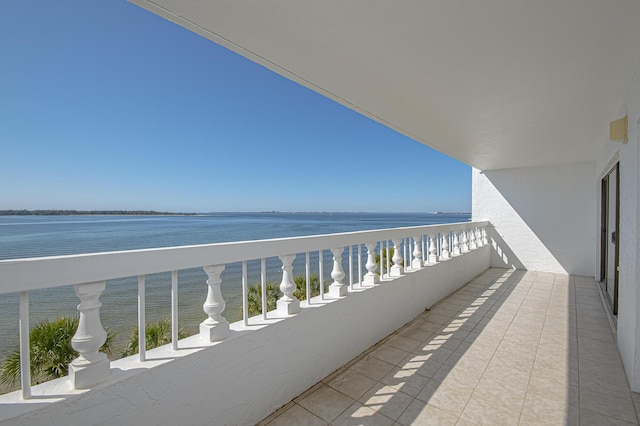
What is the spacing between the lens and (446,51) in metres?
2.02

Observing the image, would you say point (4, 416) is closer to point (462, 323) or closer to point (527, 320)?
point (462, 323)

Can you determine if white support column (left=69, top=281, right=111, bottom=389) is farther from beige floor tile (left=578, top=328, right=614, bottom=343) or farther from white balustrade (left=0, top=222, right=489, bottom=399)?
beige floor tile (left=578, top=328, right=614, bottom=343)

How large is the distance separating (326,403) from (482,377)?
141 centimetres

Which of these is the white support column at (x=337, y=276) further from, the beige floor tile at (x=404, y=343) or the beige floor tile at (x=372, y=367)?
the beige floor tile at (x=404, y=343)

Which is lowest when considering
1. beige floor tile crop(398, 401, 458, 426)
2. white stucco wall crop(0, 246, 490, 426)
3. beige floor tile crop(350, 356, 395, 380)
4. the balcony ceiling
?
beige floor tile crop(350, 356, 395, 380)

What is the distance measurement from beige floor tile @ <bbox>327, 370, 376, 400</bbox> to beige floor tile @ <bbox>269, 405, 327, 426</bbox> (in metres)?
0.36

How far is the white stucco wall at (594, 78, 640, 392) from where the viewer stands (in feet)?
7.12

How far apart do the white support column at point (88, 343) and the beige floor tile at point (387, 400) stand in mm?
1724

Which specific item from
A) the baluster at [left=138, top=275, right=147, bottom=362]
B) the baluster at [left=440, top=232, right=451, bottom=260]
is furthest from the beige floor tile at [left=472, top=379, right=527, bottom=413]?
the baluster at [left=440, top=232, right=451, bottom=260]

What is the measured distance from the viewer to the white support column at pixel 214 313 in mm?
1609

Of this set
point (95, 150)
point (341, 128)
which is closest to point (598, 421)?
point (341, 128)

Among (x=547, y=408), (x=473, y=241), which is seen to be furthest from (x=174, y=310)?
(x=473, y=241)

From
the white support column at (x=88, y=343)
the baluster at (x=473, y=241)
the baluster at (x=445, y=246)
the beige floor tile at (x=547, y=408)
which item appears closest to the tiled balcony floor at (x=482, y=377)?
the beige floor tile at (x=547, y=408)

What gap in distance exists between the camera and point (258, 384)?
5.95 ft
